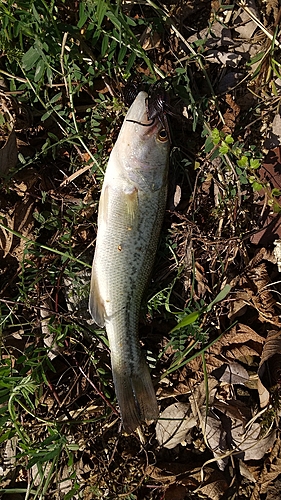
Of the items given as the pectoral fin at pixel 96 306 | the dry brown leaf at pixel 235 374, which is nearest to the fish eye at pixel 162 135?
the pectoral fin at pixel 96 306

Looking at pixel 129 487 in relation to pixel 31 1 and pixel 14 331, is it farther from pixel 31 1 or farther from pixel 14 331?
pixel 31 1

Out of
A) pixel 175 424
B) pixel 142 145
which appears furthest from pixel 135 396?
pixel 142 145

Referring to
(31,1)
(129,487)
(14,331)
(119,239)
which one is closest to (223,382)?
(129,487)

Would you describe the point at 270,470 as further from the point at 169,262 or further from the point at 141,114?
the point at 141,114

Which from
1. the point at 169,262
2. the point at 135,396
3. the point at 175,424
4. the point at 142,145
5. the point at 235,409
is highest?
the point at 142,145

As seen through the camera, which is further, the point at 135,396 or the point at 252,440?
the point at 252,440

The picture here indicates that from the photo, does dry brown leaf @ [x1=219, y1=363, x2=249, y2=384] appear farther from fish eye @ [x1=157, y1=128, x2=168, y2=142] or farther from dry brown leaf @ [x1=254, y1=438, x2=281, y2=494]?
fish eye @ [x1=157, y1=128, x2=168, y2=142]

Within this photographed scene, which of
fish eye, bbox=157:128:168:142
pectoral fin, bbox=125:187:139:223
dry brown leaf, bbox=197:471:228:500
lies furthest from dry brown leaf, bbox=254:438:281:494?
fish eye, bbox=157:128:168:142
